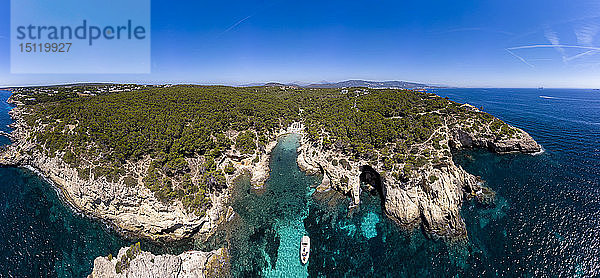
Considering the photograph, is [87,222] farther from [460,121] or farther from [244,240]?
[460,121]

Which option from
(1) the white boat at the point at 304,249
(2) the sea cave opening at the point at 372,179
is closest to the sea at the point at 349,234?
(1) the white boat at the point at 304,249

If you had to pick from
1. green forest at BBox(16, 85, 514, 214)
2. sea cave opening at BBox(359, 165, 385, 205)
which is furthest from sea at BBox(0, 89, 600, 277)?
green forest at BBox(16, 85, 514, 214)

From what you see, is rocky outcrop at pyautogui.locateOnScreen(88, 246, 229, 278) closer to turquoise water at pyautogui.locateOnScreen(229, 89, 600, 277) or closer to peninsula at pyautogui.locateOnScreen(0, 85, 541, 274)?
turquoise water at pyautogui.locateOnScreen(229, 89, 600, 277)

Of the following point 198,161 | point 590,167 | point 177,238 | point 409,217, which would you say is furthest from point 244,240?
point 590,167

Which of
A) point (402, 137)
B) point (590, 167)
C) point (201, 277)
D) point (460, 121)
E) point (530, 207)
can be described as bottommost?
point (201, 277)

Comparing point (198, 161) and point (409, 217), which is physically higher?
point (198, 161)

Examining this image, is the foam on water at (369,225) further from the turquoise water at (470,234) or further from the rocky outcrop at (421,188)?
the rocky outcrop at (421,188)

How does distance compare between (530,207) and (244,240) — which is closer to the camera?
(244,240)
